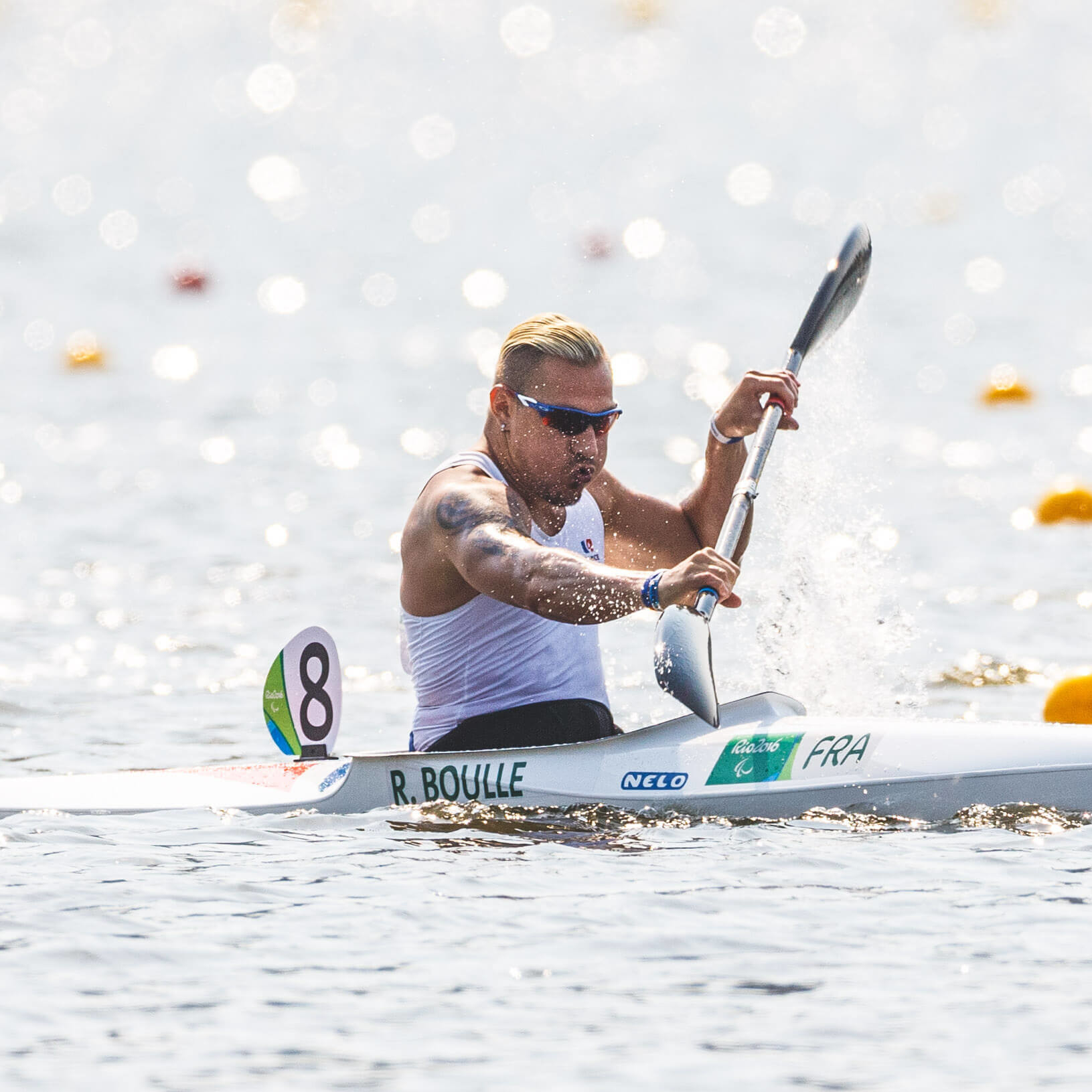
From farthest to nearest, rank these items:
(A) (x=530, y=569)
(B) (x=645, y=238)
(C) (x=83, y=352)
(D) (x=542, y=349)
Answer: (B) (x=645, y=238) < (C) (x=83, y=352) < (D) (x=542, y=349) < (A) (x=530, y=569)

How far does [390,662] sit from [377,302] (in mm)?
12424

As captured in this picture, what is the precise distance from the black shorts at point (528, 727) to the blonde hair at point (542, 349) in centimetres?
93

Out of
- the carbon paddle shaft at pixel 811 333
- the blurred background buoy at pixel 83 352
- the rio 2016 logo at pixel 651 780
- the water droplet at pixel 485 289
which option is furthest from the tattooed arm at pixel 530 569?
the water droplet at pixel 485 289

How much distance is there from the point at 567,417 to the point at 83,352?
564 inches

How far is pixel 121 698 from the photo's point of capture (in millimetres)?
8281

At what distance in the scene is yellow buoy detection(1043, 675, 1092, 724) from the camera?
653 centimetres

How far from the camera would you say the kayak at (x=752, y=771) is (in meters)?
5.09

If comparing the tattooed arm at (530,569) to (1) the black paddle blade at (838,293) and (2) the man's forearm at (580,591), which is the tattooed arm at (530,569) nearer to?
(2) the man's forearm at (580,591)

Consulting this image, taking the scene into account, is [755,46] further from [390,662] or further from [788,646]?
[788,646]

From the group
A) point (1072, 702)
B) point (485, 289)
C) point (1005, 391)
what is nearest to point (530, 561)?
point (1072, 702)

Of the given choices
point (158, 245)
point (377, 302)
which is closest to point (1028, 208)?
point (377, 302)

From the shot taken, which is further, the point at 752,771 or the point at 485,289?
the point at 485,289

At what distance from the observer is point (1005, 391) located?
16.6 meters

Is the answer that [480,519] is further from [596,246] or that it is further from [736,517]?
[596,246]
